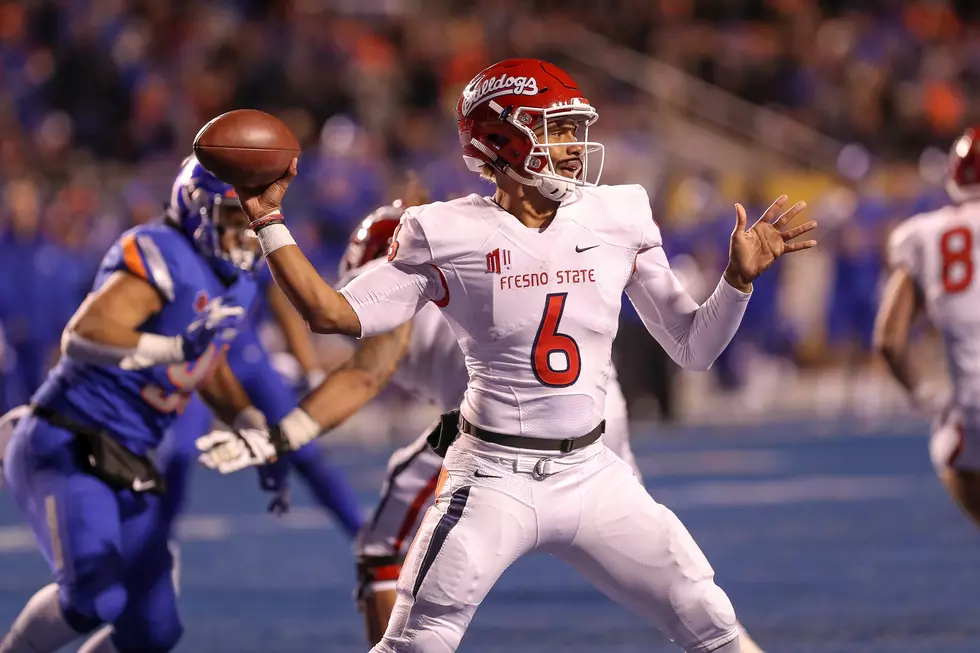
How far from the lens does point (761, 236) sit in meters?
3.40

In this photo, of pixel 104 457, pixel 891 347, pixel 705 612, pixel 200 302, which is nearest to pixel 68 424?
pixel 104 457

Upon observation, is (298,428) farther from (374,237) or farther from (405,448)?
(374,237)

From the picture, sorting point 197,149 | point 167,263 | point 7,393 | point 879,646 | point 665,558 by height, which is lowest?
point 7,393

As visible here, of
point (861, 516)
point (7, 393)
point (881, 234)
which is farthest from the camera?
point (881, 234)

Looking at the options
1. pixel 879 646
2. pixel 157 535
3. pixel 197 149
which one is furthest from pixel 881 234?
pixel 197 149

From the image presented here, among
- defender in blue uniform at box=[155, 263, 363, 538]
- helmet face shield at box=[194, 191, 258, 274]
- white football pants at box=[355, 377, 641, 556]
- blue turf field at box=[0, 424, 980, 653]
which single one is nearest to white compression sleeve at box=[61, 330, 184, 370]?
helmet face shield at box=[194, 191, 258, 274]

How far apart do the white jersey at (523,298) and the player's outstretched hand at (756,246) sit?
0.04 meters

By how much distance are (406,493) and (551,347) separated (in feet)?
3.66

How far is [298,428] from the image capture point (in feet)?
11.4

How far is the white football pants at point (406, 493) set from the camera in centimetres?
428

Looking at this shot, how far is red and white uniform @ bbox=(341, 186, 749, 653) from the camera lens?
326 cm

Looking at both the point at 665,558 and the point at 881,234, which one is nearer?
the point at 665,558

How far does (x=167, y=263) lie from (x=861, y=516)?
503 cm

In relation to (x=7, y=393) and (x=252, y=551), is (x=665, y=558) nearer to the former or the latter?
(x=252, y=551)
